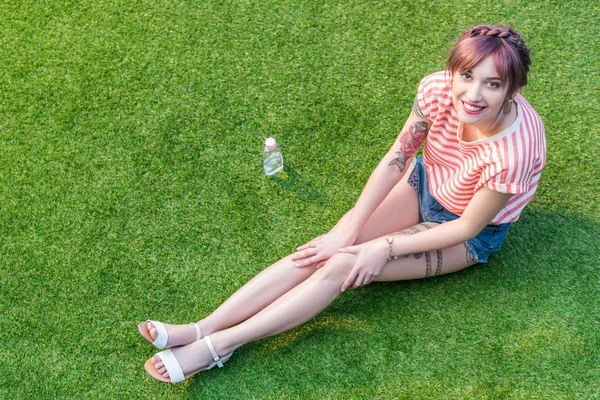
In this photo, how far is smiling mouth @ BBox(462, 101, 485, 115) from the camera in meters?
2.33

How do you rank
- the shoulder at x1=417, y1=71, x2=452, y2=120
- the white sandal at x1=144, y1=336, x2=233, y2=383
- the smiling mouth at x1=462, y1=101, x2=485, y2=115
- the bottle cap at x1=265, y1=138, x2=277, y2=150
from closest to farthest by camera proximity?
the smiling mouth at x1=462, y1=101, x2=485, y2=115, the shoulder at x1=417, y1=71, x2=452, y2=120, the white sandal at x1=144, y1=336, x2=233, y2=383, the bottle cap at x1=265, y1=138, x2=277, y2=150

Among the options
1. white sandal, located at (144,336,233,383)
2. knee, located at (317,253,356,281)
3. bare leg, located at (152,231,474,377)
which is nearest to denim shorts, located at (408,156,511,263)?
bare leg, located at (152,231,474,377)

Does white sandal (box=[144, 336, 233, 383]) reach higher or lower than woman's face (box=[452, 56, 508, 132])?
lower

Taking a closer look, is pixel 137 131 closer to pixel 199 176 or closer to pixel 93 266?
pixel 199 176

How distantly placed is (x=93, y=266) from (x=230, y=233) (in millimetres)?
669

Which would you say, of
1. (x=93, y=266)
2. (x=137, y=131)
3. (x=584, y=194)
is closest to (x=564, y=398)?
(x=584, y=194)

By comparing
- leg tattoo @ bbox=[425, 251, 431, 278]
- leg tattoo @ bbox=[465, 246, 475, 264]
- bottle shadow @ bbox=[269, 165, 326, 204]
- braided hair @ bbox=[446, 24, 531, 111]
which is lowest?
leg tattoo @ bbox=[465, 246, 475, 264]

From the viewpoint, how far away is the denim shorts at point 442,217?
9.29ft

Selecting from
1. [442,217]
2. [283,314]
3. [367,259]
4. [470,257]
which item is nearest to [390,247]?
[367,259]

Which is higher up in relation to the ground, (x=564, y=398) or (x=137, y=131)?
(x=137, y=131)

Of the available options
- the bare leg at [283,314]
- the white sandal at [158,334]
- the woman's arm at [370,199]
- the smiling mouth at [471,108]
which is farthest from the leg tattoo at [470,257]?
the white sandal at [158,334]

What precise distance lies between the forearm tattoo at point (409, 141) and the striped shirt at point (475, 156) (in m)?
0.05

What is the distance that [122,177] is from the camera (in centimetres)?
337

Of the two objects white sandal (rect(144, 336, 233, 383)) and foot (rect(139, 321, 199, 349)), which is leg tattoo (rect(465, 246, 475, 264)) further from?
foot (rect(139, 321, 199, 349))
